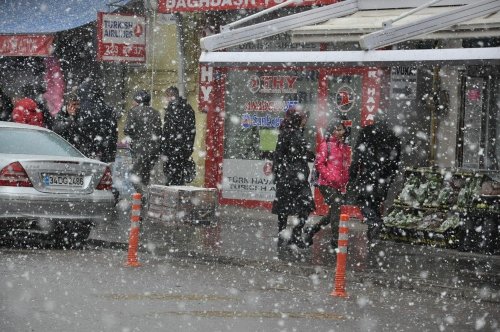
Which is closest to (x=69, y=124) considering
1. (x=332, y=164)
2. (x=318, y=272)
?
(x=332, y=164)

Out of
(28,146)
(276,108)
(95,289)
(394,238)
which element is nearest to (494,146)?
(394,238)

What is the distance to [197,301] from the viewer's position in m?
9.88

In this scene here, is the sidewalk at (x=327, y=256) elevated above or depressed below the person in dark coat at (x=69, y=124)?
below

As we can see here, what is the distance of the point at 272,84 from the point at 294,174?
17.8 ft

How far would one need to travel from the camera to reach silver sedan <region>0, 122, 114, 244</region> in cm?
1292

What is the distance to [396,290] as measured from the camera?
1139 centimetres

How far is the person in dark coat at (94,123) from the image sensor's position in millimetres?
18250

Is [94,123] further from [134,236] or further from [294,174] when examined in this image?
[134,236]

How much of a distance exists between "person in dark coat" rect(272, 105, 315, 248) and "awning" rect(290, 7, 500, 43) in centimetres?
103

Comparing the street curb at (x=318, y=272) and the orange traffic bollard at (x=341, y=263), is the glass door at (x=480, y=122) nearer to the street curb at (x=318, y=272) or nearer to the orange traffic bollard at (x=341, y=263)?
the street curb at (x=318, y=272)

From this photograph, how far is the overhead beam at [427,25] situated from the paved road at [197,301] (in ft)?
9.09

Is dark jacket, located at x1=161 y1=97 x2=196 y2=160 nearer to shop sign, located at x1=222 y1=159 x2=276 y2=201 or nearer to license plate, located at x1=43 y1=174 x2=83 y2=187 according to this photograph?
shop sign, located at x1=222 y1=159 x2=276 y2=201

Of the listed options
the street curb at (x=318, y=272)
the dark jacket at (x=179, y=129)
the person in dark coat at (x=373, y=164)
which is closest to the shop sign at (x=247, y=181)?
the dark jacket at (x=179, y=129)

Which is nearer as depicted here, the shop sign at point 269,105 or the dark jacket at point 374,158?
the dark jacket at point 374,158
